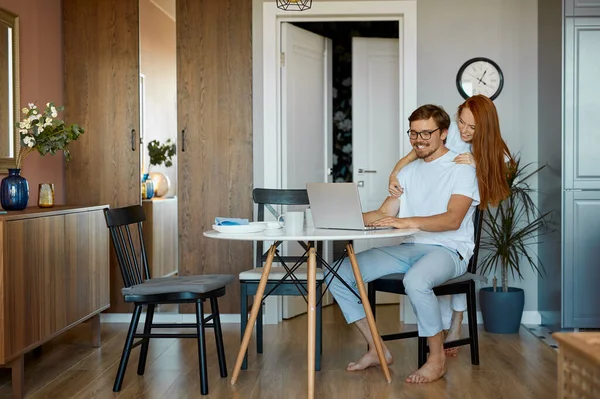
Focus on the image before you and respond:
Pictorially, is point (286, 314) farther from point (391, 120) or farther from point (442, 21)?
point (442, 21)

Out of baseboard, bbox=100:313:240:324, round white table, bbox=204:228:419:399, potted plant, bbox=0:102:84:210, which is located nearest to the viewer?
round white table, bbox=204:228:419:399

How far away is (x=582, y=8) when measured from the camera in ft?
15.0

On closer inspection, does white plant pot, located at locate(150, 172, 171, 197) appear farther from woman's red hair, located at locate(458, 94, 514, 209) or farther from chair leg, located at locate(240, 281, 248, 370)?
woman's red hair, located at locate(458, 94, 514, 209)

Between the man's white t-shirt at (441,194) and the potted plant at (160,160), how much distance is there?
196 centimetres

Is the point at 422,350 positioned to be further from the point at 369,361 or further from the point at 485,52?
the point at 485,52

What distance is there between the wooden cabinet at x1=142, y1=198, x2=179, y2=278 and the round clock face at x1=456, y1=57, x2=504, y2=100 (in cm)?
217

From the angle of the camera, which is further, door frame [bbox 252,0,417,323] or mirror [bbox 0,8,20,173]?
door frame [bbox 252,0,417,323]

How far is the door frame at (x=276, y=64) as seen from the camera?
496cm

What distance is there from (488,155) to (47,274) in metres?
2.31

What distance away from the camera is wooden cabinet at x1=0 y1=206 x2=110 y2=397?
3271mm

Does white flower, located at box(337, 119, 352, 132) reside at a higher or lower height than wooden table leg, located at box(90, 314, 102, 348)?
higher

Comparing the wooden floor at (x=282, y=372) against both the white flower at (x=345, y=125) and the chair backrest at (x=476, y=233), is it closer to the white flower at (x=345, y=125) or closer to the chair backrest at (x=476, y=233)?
the chair backrest at (x=476, y=233)

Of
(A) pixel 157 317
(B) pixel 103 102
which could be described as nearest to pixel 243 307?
(A) pixel 157 317

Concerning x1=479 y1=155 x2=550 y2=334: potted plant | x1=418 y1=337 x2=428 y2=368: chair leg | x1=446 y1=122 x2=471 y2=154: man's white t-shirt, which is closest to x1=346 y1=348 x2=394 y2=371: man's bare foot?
x1=418 y1=337 x2=428 y2=368: chair leg
